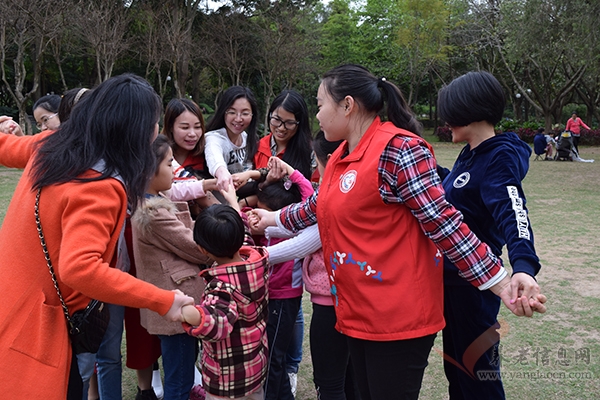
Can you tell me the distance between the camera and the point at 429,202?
6.04 ft

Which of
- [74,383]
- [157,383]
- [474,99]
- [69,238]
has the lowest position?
[157,383]

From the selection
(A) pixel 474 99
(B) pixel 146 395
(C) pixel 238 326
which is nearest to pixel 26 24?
(B) pixel 146 395

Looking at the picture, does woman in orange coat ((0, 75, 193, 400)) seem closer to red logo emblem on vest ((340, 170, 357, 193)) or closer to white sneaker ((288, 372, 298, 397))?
red logo emblem on vest ((340, 170, 357, 193))

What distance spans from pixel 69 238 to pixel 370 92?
122 cm

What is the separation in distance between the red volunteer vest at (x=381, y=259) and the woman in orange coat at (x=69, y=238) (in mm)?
646

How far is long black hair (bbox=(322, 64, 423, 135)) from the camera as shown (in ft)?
6.83

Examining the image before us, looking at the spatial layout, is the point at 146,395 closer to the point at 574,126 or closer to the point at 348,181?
the point at 348,181

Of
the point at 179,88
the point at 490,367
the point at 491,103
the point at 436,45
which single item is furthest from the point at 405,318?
the point at 436,45

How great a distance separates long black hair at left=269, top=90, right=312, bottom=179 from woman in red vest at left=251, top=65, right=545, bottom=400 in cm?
118

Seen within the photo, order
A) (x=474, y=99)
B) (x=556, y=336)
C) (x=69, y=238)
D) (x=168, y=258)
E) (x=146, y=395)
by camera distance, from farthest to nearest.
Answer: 1. (x=556, y=336)
2. (x=146, y=395)
3. (x=168, y=258)
4. (x=474, y=99)
5. (x=69, y=238)

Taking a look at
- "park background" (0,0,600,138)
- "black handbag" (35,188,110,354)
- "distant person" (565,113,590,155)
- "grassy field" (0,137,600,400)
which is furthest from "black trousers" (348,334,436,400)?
"distant person" (565,113,590,155)

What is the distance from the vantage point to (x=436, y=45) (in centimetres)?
3225

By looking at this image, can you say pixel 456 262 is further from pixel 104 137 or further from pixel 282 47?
pixel 282 47

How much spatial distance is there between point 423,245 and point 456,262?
131mm
